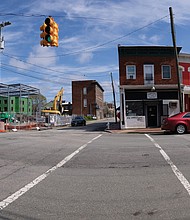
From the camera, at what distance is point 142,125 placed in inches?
1117

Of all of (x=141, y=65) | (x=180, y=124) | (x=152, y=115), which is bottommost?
(x=180, y=124)

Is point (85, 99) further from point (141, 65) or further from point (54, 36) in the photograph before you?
point (54, 36)

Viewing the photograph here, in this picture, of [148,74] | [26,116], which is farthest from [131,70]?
[26,116]

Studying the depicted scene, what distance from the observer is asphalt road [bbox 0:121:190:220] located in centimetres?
511

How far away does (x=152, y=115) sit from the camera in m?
28.9

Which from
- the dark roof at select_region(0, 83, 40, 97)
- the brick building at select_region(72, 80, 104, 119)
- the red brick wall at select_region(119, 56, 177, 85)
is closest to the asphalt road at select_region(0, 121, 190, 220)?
the red brick wall at select_region(119, 56, 177, 85)

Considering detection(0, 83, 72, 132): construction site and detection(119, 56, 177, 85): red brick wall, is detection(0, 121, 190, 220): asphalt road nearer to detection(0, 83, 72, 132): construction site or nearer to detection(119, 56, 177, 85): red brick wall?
detection(119, 56, 177, 85): red brick wall

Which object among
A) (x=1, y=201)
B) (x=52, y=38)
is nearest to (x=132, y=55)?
(x=52, y=38)

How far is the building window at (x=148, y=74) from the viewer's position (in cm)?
2872

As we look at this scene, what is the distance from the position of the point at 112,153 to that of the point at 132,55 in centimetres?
1880

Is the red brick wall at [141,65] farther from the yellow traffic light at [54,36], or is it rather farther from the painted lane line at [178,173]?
the painted lane line at [178,173]

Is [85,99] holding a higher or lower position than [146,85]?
higher

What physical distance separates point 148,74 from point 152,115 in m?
3.82

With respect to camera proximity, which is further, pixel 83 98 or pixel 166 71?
pixel 83 98
